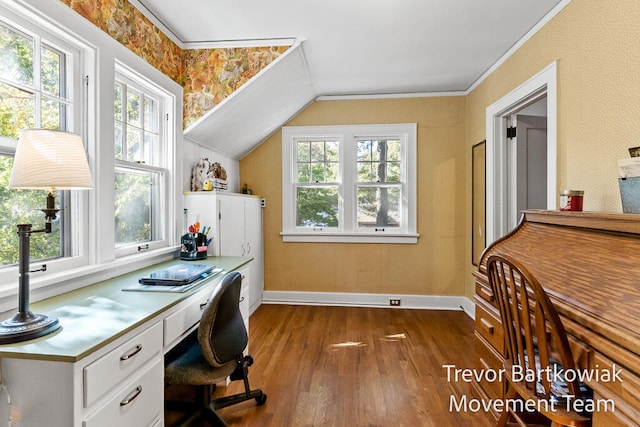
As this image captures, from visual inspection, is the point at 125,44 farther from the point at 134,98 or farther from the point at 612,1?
the point at 612,1

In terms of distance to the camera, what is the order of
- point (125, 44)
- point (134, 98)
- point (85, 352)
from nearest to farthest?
1. point (85, 352)
2. point (125, 44)
3. point (134, 98)

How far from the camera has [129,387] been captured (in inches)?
46.1

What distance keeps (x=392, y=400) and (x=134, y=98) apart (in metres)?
2.67

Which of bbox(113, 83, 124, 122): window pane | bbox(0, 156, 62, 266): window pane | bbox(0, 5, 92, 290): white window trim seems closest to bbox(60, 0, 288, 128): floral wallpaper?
bbox(113, 83, 124, 122): window pane

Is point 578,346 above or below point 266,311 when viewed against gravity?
above

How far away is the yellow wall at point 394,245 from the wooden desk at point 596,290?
6.75ft

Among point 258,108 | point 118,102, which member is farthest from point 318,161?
point 118,102

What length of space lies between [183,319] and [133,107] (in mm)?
1550

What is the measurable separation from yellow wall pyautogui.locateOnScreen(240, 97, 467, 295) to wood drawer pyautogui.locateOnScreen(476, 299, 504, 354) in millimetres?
1879

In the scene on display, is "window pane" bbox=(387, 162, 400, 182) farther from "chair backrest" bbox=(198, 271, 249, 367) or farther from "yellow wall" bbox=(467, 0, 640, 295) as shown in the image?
"chair backrest" bbox=(198, 271, 249, 367)

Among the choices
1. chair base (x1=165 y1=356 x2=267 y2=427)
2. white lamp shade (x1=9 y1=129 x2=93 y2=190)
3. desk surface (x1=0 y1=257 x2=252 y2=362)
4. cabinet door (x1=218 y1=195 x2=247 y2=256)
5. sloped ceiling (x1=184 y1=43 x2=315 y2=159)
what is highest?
sloped ceiling (x1=184 y1=43 x2=315 y2=159)

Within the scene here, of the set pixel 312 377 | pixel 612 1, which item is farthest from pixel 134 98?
pixel 612 1

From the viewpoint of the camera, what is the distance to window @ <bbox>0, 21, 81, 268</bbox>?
1.37 meters

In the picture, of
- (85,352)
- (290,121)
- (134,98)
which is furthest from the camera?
(290,121)
